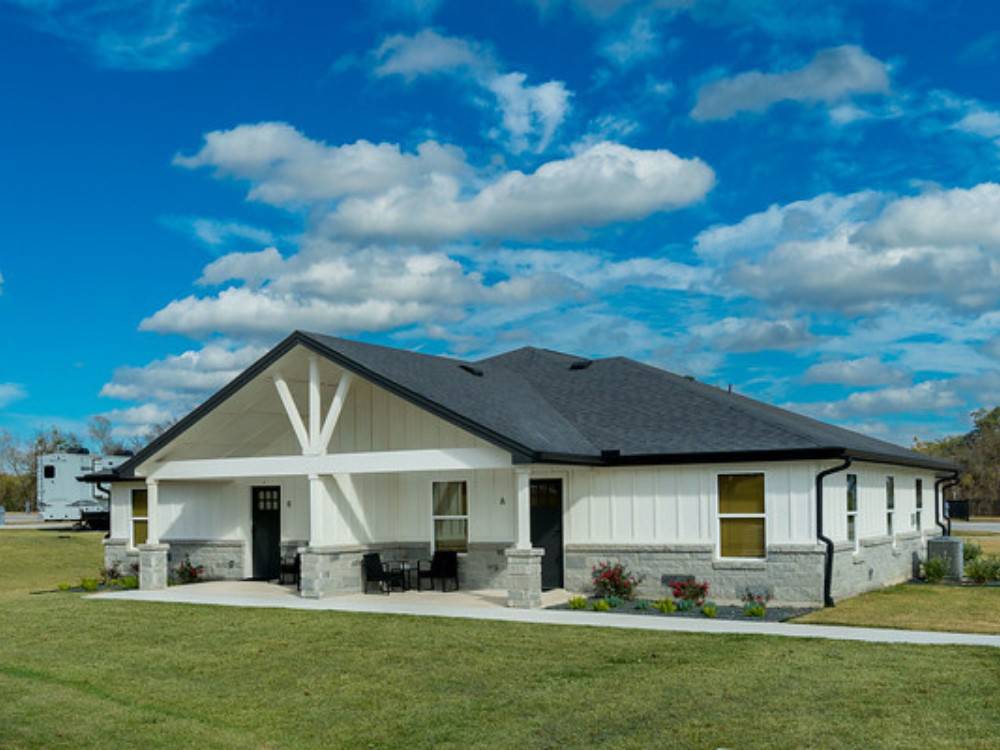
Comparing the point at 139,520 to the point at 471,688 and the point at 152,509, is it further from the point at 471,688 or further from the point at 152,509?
the point at 471,688

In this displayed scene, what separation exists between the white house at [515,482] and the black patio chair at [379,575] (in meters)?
0.26

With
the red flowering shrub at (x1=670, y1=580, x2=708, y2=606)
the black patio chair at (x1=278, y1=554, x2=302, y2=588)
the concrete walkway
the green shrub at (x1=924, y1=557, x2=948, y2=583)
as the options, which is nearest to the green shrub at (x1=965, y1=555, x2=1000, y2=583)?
the green shrub at (x1=924, y1=557, x2=948, y2=583)

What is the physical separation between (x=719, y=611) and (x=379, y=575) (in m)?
6.69

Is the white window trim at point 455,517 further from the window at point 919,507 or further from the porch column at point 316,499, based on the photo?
the window at point 919,507

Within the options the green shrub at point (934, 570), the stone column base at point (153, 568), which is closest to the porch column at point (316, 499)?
the stone column base at point (153, 568)

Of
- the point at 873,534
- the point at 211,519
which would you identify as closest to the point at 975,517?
the point at 873,534

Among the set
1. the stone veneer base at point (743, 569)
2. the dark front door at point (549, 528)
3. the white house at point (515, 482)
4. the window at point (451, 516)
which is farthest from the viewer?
the window at point (451, 516)

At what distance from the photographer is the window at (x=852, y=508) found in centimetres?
2042

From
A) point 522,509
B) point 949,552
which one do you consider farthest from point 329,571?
point 949,552

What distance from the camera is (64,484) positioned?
48.2 meters

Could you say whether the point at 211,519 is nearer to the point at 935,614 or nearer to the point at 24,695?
the point at 24,695

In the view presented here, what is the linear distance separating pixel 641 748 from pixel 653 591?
10576mm

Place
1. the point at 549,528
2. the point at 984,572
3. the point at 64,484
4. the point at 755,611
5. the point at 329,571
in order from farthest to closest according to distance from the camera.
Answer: the point at 64,484 → the point at 984,572 → the point at 549,528 → the point at 329,571 → the point at 755,611

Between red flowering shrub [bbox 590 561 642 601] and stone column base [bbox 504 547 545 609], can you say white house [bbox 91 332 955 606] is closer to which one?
stone column base [bbox 504 547 545 609]
